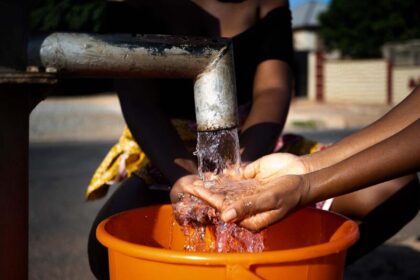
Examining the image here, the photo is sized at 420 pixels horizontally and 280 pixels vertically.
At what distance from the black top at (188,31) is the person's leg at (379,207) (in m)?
0.46

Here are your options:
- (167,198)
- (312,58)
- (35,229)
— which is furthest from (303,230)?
(312,58)

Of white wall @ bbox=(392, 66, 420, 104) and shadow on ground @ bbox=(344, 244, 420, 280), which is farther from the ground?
shadow on ground @ bbox=(344, 244, 420, 280)

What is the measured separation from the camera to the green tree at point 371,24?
20.8m

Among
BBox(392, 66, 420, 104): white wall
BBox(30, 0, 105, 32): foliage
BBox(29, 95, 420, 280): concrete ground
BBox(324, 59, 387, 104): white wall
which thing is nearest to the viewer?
BBox(29, 95, 420, 280): concrete ground

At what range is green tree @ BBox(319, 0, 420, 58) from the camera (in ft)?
68.3

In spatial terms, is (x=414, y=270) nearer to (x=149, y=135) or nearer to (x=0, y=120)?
(x=149, y=135)

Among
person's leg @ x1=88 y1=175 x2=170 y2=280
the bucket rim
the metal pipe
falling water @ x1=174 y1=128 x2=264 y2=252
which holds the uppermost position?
the metal pipe

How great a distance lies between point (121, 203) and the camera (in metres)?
1.63

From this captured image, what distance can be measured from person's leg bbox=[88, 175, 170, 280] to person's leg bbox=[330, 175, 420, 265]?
511 mm

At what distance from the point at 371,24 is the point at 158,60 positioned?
21.7 m

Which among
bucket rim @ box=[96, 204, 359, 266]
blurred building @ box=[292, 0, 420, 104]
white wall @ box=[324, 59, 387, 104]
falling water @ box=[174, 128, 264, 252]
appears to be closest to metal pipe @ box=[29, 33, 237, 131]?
falling water @ box=[174, 128, 264, 252]

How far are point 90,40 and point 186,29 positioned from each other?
818 millimetres

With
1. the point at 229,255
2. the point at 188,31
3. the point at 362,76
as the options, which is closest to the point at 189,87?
the point at 188,31

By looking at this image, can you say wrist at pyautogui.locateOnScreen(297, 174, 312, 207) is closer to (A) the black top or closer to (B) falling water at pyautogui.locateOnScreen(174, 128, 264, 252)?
(B) falling water at pyautogui.locateOnScreen(174, 128, 264, 252)
